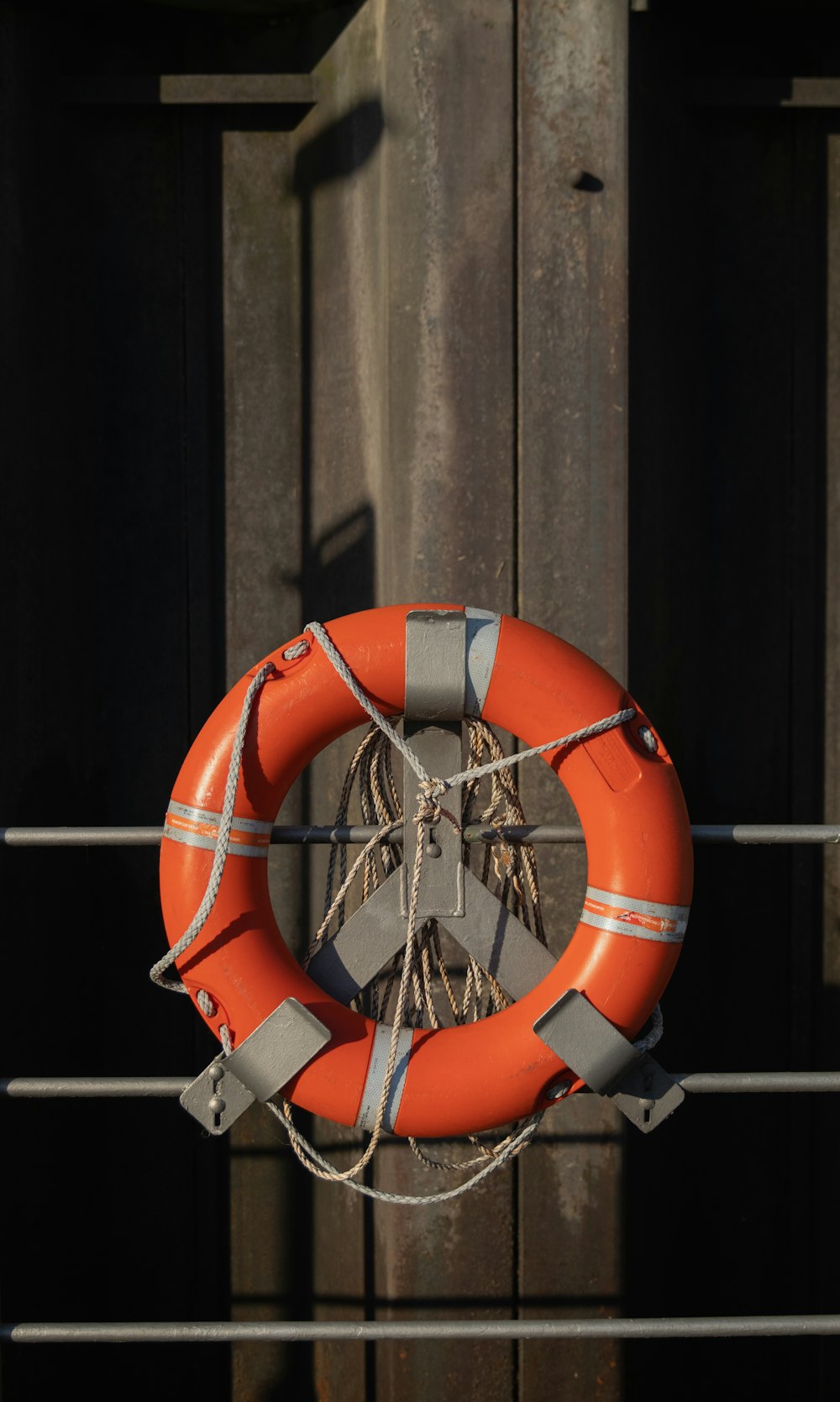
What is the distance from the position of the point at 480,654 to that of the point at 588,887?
1.15 ft

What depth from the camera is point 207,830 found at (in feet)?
4.84

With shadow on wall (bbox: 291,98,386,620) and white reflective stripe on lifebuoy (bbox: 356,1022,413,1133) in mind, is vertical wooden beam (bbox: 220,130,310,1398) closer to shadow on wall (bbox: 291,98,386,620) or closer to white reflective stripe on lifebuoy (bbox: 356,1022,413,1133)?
shadow on wall (bbox: 291,98,386,620)

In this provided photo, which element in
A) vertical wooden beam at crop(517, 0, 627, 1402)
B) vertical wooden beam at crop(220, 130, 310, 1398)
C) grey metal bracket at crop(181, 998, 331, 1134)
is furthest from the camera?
vertical wooden beam at crop(220, 130, 310, 1398)

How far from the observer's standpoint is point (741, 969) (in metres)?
2.40

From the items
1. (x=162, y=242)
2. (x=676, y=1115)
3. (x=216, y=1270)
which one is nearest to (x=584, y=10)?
(x=162, y=242)

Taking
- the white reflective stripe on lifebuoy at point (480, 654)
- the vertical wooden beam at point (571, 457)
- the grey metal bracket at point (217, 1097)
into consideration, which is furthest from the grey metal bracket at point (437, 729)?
the vertical wooden beam at point (571, 457)

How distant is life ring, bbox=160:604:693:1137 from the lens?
1.47 meters

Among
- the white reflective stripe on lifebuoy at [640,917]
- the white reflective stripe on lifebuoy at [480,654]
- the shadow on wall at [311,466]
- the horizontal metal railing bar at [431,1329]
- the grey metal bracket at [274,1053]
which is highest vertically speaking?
the shadow on wall at [311,466]

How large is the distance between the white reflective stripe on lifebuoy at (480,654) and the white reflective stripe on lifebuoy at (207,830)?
1.12 feet

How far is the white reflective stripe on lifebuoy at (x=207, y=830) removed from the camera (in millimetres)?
1477

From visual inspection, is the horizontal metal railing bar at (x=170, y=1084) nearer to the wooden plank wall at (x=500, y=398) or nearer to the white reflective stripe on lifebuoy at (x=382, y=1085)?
the white reflective stripe on lifebuoy at (x=382, y=1085)

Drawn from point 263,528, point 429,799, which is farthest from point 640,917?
point 263,528

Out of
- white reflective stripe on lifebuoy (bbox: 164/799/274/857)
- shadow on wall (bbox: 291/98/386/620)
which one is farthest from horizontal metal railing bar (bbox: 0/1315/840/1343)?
shadow on wall (bbox: 291/98/386/620)

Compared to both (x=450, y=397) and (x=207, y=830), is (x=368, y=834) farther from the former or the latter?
(x=450, y=397)
